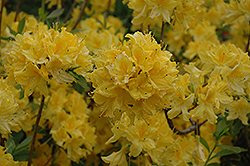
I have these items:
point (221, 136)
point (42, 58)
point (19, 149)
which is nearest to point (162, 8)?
point (42, 58)

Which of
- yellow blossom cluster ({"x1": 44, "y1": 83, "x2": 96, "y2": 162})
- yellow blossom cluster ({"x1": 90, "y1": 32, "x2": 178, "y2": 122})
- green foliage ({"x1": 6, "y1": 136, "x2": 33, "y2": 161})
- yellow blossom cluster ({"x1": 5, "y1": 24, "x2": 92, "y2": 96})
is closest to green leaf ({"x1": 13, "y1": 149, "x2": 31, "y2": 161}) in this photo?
green foliage ({"x1": 6, "y1": 136, "x2": 33, "y2": 161})

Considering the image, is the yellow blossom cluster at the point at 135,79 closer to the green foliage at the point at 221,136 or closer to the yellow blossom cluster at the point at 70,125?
the green foliage at the point at 221,136

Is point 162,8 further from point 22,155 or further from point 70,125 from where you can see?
point 22,155

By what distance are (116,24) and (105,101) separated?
1.82m

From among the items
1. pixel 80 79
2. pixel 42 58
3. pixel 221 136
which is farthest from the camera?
pixel 221 136

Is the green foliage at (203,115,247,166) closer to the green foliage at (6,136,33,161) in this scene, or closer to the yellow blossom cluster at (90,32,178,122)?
the yellow blossom cluster at (90,32,178,122)

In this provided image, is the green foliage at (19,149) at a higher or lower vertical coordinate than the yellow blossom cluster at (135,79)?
lower

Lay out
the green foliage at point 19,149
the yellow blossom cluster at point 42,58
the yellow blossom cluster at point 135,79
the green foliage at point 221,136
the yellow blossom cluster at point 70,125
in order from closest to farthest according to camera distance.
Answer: the yellow blossom cluster at point 135,79 → the yellow blossom cluster at point 42,58 → the green foliage at point 19,149 → the green foliage at point 221,136 → the yellow blossom cluster at point 70,125

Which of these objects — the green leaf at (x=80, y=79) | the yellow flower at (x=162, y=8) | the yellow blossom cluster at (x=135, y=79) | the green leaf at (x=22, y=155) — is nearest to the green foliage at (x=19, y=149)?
the green leaf at (x=22, y=155)

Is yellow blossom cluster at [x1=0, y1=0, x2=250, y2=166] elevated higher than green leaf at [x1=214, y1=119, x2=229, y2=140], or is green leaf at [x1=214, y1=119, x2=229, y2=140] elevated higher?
yellow blossom cluster at [x1=0, y1=0, x2=250, y2=166]

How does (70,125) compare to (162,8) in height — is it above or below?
below

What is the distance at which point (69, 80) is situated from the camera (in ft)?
4.08

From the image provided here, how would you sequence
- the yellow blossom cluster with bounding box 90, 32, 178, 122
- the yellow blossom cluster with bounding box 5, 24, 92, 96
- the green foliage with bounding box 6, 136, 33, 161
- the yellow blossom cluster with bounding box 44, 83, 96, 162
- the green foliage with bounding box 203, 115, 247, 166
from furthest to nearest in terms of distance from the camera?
the yellow blossom cluster with bounding box 44, 83, 96, 162
the green foliage with bounding box 203, 115, 247, 166
the green foliage with bounding box 6, 136, 33, 161
the yellow blossom cluster with bounding box 5, 24, 92, 96
the yellow blossom cluster with bounding box 90, 32, 178, 122

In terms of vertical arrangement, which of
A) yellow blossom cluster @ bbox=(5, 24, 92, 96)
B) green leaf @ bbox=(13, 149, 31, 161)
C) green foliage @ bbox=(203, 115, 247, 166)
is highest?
yellow blossom cluster @ bbox=(5, 24, 92, 96)
